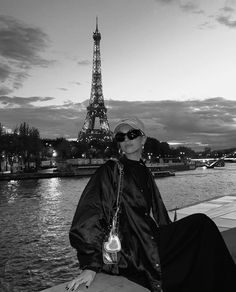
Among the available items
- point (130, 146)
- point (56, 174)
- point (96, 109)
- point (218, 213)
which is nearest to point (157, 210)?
point (130, 146)

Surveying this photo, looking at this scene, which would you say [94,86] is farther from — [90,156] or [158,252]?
[158,252]

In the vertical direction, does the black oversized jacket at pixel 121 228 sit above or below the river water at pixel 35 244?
above

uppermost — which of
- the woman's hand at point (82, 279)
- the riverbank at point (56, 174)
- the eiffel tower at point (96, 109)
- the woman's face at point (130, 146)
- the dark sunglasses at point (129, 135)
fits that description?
the eiffel tower at point (96, 109)

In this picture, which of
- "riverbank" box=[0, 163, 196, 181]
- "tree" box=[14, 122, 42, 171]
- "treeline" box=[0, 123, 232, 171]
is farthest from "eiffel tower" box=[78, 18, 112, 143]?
"tree" box=[14, 122, 42, 171]

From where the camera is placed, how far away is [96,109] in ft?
353

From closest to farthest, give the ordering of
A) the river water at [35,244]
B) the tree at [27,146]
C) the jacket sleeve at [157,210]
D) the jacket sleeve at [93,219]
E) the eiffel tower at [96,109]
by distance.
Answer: the jacket sleeve at [93,219], the jacket sleeve at [157,210], the river water at [35,244], the tree at [27,146], the eiffel tower at [96,109]

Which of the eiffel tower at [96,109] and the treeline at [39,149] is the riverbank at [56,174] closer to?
the treeline at [39,149]

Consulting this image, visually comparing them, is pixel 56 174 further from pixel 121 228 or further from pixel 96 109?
pixel 121 228

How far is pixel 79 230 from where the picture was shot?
9.17 ft

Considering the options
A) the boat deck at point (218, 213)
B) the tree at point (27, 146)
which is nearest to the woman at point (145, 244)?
the boat deck at point (218, 213)

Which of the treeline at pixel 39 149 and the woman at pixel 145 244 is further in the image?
the treeline at pixel 39 149

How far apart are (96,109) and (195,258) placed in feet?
347

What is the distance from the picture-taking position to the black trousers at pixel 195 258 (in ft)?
8.62

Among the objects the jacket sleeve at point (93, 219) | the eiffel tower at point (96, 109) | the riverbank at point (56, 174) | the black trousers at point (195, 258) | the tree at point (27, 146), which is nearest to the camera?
the black trousers at point (195, 258)
